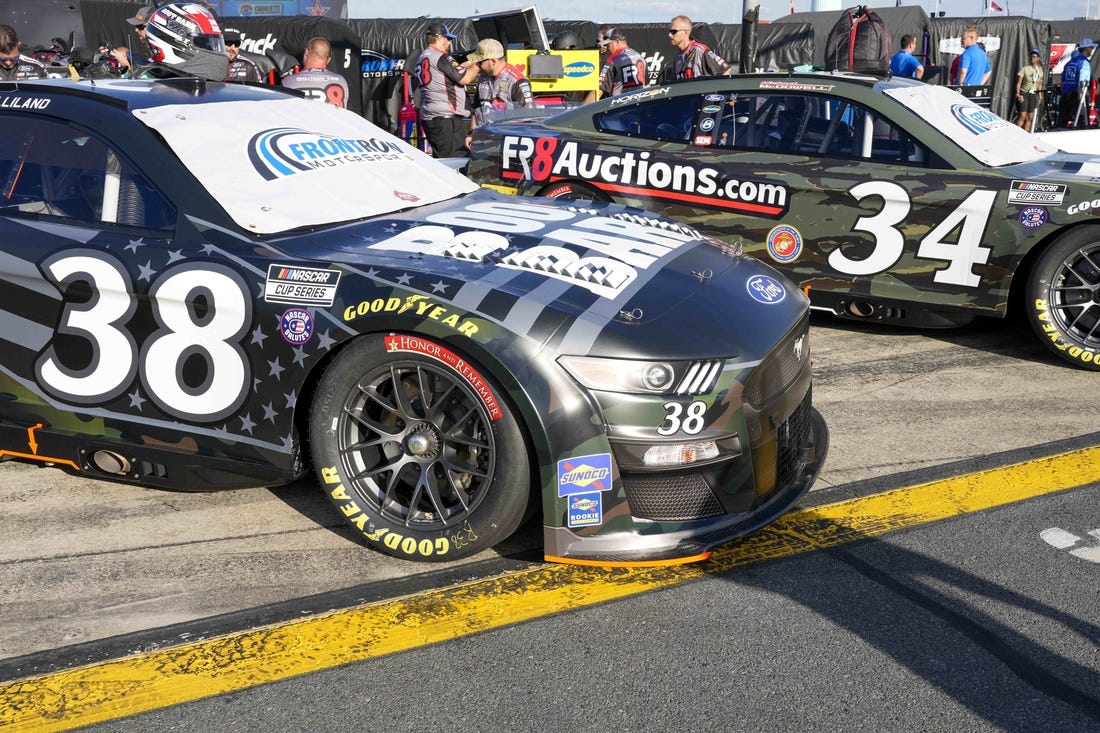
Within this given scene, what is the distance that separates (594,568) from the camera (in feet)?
10.7

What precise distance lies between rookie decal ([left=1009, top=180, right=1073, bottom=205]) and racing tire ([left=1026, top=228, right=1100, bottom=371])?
0.20m

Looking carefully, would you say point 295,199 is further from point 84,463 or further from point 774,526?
point 774,526

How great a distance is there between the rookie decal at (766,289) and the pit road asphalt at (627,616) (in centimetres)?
73

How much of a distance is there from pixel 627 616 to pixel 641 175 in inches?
154

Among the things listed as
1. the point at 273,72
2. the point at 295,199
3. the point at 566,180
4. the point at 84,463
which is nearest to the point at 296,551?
the point at 84,463

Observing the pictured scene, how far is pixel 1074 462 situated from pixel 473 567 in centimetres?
244

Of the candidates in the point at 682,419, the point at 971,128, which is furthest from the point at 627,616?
the point at 971,128

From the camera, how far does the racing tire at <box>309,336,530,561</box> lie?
120 inches

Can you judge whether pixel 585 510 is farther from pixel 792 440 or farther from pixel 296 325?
pixel 296 325

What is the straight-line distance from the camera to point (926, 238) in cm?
566

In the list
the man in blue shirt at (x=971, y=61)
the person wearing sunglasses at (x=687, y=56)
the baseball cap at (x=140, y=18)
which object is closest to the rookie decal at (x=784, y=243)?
the baseball cap at (x=140, y=18)

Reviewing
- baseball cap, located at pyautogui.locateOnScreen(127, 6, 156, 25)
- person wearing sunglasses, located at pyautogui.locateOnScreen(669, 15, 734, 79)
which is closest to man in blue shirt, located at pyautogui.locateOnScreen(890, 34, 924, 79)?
person wearing sunglasses, located at pyautogui.locateOnScreen(669, 15, 734, 79)

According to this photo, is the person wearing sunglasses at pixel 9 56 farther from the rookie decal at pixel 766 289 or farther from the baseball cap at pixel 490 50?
the rookie decal at pixel 766 289

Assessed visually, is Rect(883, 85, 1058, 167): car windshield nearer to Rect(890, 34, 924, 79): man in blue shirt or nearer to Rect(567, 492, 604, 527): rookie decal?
Rect(567, 492, 604, 527): rookie decal
